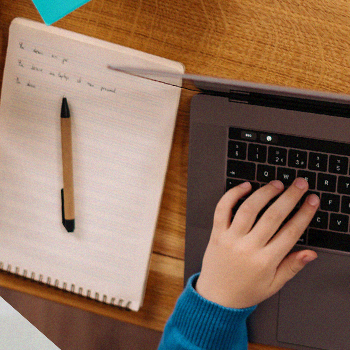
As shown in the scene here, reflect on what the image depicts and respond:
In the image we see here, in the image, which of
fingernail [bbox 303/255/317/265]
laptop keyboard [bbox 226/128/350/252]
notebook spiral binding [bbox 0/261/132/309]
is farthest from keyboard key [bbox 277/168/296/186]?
notebook spiral binding [bbox 0/261/132/309]

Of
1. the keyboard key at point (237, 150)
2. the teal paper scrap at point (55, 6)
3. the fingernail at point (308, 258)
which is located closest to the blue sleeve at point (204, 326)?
the fingernail at point (308, 258)

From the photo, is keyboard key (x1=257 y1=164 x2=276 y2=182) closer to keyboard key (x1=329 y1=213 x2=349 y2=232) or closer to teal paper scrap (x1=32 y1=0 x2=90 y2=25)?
keyboard key (x1=329 y1=213 x2=349 y2=232)

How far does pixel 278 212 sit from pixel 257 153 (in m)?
0.09

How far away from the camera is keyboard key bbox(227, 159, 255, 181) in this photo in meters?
0.55

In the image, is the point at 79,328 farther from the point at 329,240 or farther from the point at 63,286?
the point at 329,240

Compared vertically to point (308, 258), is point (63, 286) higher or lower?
lower

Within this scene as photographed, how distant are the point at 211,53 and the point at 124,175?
0.23 metres

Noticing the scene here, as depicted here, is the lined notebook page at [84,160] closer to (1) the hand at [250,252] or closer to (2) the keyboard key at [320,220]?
(1) the hand at [250,252]

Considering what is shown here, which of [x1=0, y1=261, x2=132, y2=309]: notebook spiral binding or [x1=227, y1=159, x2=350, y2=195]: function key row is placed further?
[x1=0, y1=261, x2=132, y2=309]: notebook spiral binding

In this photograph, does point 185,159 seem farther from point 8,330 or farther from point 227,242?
→ point 8,330

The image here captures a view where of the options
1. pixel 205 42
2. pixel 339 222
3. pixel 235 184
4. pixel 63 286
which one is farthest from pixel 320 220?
pixel 63 286

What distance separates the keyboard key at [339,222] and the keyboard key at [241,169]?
122 mm

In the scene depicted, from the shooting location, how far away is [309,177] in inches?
21.0

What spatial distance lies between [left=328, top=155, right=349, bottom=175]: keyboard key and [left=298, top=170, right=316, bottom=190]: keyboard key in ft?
0.08
